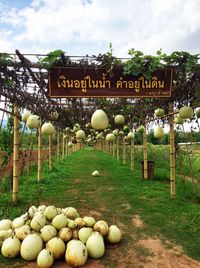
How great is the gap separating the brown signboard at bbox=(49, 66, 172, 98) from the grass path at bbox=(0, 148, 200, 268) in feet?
7.77

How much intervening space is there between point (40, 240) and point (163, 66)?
4080 millimetres

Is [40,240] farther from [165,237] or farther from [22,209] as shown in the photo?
[22,209]

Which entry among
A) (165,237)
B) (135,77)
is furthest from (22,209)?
(135,77)

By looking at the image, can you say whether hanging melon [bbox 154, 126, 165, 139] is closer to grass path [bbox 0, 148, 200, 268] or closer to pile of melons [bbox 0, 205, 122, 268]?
grass path [bbox 0, 148, 200, 268]

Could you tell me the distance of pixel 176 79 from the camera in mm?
7141

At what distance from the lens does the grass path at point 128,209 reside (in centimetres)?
533

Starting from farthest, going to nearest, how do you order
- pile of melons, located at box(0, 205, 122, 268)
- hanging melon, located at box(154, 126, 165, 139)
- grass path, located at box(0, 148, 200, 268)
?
1. hanging melon, located at box(154, 126, 165, 139)
2. grass path, located at box(0, 148, 200, 268)
3. pile of melons, located at box(0, 205, 122, 268)

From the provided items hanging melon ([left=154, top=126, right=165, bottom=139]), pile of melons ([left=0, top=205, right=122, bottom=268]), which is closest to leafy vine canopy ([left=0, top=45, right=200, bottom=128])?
hanging melon ([left=154, top=126, right=165, bottom=139])

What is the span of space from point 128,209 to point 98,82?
3.38 metres

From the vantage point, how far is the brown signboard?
655cm

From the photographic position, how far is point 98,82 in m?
6.66

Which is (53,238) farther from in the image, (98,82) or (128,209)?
(128,209)

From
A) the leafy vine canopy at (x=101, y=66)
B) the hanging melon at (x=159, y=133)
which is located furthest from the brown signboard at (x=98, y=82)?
the hanging melon at (x=159, y=133)

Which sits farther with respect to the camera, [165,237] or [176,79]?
[176,79]
